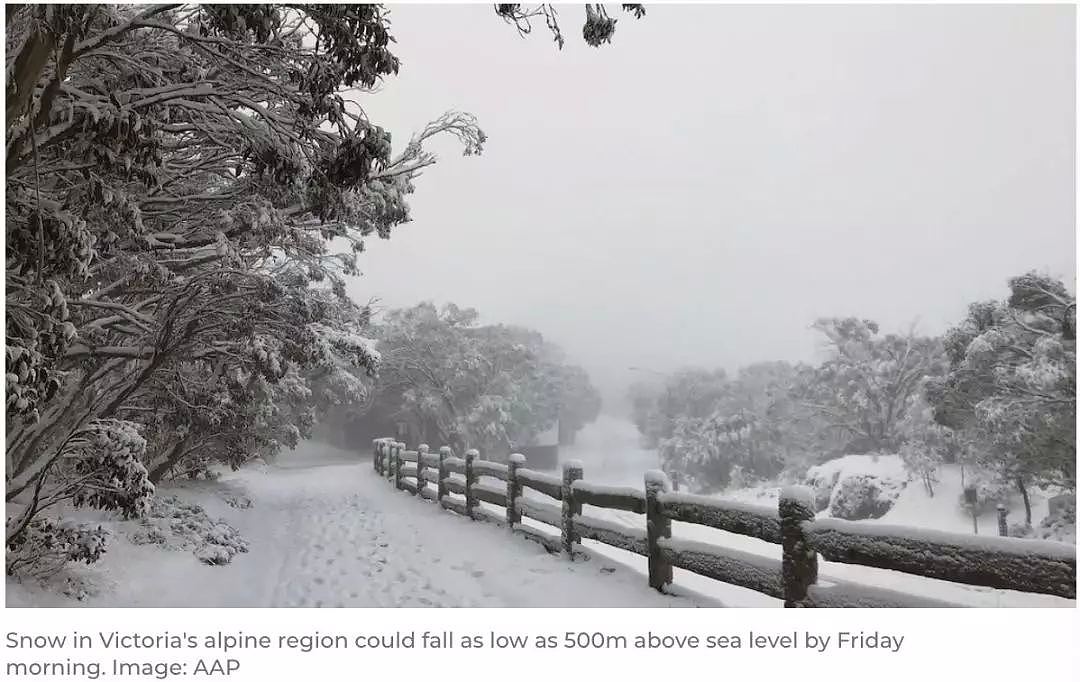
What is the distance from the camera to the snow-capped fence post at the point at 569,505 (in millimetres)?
6551

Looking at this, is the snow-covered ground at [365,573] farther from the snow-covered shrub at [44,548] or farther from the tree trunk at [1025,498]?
the tree trunk at [1025,498]

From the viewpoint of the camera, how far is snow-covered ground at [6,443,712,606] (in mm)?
5277

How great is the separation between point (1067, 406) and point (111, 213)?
19405mm

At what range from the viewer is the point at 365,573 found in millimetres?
Result: 6484

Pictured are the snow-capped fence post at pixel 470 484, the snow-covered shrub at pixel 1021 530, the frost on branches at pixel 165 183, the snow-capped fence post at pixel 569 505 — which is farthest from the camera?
the snow-covered shrub at pixel 1021 530

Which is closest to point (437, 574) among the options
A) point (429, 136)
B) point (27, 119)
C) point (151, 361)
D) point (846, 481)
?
point (151, 361)

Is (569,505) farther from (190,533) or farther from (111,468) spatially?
(190,533)

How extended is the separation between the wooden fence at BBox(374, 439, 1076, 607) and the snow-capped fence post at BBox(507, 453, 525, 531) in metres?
0.82

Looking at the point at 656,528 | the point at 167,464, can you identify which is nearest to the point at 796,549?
the point at 656,528

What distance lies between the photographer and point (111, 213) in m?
4.16

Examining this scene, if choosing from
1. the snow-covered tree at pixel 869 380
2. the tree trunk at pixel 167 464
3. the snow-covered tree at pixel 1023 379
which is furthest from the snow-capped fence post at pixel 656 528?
the snow-covered tree at pixel 869 380

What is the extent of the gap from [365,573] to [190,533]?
10.5 feet

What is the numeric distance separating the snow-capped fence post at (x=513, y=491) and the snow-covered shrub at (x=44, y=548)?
4.60 metres
